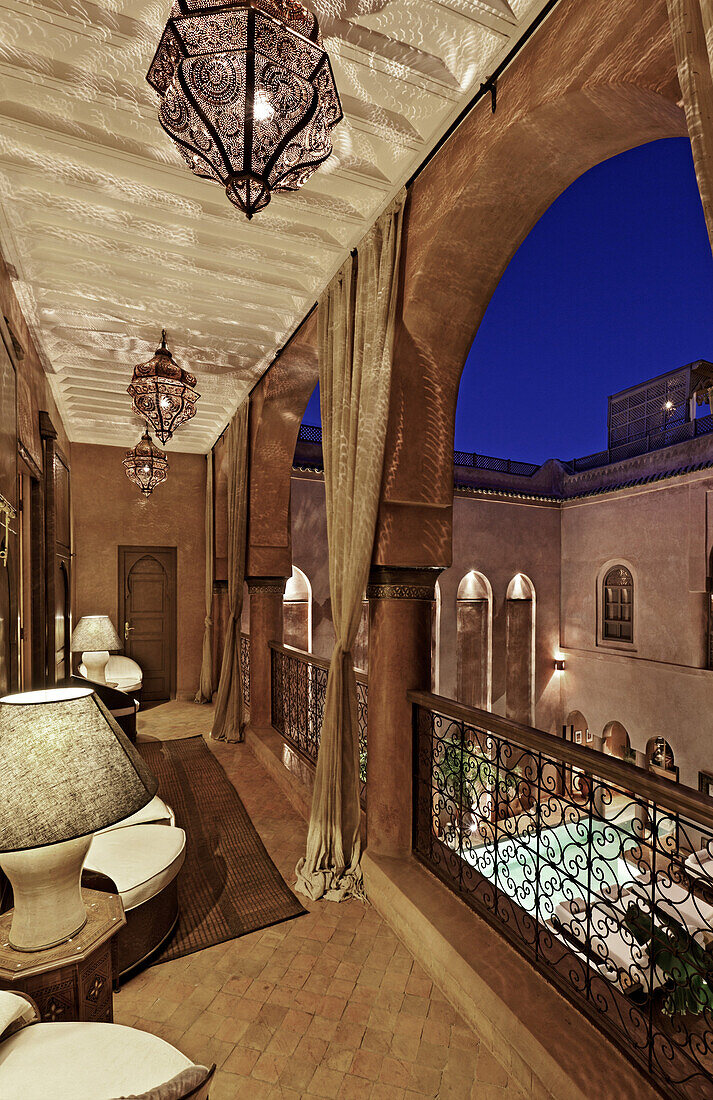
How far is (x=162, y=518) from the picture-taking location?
8789 millimetres

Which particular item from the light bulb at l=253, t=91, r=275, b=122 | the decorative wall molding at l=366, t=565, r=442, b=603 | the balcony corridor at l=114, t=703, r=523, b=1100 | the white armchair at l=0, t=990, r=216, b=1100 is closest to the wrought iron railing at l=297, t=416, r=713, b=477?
the decorative wall molding at l=366, t=565, r=442, b=603

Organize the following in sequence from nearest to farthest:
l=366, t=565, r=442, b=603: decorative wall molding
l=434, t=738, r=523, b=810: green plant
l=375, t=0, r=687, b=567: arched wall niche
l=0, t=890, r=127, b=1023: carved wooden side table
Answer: l=0, t=890, r=127, b=1023: carved wooden side table, l=375, t=0, r=687, b=567: arched wall niche, l=434, t=738, r=523, b=810: green plant, l=366, t=565, r=442, b=603: decorative wall molding

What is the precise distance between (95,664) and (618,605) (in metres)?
12.3

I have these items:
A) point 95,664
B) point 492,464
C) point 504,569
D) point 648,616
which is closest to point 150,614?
point 95,664

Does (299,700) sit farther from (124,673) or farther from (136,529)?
(136,529)

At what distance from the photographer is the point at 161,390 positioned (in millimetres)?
4027

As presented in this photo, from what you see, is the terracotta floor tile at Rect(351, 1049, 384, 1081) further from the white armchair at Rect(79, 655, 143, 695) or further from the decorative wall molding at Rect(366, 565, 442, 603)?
the white armchair at Rect(79, 655, 143, 695)

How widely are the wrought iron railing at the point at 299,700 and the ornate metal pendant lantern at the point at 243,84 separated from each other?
11.7 feet

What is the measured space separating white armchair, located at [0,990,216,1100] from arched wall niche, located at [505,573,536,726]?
13.7m

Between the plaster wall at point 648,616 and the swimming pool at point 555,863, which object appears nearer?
the swimming pool at point 555,863

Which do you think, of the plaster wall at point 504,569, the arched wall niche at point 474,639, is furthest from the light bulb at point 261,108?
the arched wall niche at point 474,639

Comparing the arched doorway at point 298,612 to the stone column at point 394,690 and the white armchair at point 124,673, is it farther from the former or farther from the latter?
the stone column at point 394,690

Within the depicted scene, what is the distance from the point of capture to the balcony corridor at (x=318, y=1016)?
6.63 ft

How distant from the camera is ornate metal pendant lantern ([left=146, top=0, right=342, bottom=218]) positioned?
4.35 feet
